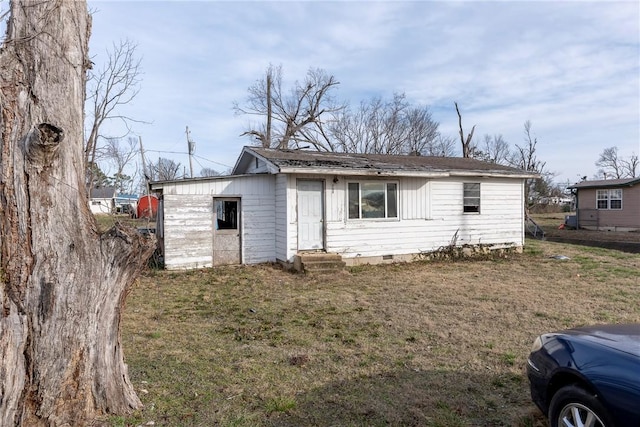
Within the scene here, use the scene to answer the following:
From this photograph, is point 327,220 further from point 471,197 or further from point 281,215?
point 471,197

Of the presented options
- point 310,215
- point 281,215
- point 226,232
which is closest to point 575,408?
point 310,215

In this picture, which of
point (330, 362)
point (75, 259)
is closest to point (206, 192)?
point (330, 362)

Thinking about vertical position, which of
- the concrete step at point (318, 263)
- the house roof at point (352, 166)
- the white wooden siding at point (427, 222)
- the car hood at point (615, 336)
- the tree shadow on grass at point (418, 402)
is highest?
the house roof at point (352, 166)

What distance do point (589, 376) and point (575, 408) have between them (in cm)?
26

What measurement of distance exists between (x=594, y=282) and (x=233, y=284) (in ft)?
26.4

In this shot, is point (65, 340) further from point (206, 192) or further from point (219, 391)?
point (206, 192)

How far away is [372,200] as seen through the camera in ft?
39.4

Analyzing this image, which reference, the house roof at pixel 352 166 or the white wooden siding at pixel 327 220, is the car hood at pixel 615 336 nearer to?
the house roof at pixel 352 166

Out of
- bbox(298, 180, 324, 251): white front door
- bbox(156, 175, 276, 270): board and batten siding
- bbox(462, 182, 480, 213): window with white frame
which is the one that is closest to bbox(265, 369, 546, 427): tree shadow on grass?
bbox(298, 180, 324, 251): white front door

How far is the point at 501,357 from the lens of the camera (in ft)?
15.6

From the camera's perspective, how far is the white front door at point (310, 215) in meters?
11.2

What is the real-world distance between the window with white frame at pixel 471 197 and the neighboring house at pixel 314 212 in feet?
0.15

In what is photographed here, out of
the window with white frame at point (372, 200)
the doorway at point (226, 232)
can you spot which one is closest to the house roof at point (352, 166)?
the window with white frame at point (372, 200)

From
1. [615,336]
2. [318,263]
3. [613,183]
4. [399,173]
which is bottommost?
[318,263]
